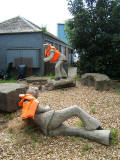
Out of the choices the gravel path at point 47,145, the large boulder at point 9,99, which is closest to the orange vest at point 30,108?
the gravel path at point 47,145

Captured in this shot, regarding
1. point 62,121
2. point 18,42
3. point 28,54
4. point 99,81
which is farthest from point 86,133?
point 18,42

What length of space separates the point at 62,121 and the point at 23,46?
30.3 ft

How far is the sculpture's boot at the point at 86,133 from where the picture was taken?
3105 mm

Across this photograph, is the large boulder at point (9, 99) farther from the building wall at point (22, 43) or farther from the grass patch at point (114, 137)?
the building wall at point (22, 43)

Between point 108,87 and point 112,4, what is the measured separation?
393 centimetres

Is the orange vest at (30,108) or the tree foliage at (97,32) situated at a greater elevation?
the tree foliage at (97,32)

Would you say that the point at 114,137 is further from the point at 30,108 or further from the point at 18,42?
the point at 18,42

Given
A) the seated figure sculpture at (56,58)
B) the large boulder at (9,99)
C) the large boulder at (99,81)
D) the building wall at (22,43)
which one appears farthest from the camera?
the building wall at (22,43)

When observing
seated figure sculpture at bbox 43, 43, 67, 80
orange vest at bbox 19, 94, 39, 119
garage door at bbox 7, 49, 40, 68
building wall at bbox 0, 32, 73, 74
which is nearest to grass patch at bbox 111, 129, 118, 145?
orange vest at bbox 19, 94, 39, 119

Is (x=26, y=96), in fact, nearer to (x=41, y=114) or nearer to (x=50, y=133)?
(x=41, y=114)

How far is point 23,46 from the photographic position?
38.4 ft

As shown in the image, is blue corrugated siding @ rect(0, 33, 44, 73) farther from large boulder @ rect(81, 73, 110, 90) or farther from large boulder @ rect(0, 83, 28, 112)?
large boulder @ rect(0, 83, 28, 112)

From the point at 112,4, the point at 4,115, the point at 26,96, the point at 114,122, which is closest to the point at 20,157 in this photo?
the point at 26,96

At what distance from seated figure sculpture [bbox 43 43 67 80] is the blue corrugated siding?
4402mm
